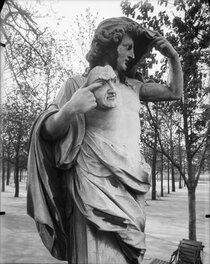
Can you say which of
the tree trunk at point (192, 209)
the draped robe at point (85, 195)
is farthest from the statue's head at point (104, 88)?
the tree trunk at point (192, 209)

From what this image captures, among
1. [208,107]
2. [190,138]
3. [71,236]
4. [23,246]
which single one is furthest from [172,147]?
[71,236]

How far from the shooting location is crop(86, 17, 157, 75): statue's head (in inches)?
57.9

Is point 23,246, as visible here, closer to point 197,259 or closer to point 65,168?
point 197,259

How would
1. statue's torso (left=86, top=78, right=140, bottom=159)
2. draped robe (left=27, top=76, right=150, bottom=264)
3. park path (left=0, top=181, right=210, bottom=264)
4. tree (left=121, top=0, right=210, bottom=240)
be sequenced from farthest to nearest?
park path (left=0, top=181, right=210, bottom=264), tree (left=121, top=0, right=210, bottom=240), statue's torso (left=86, top=78, right=140, bottom=159), draped robe (left=27, top=76, right=150, bottom=264)

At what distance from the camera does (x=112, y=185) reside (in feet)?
4.38

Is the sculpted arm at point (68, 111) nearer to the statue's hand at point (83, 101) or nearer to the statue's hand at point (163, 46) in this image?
the statue's hand at point (83, 101)

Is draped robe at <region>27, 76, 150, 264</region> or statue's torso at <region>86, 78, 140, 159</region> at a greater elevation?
statue's torso at <region>86, 78, 140, 159</region>

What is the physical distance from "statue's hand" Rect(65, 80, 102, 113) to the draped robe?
110 millimetres

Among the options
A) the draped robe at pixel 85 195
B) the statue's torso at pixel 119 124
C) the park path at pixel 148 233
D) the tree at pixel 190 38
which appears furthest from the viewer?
the park path at pixel 148 233

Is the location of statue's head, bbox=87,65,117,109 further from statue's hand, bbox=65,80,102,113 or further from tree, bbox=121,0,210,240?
tree, bbox=121,0,210,240

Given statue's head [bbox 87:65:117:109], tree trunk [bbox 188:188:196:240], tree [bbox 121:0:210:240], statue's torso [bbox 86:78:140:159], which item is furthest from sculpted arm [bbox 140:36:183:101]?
tree trunk [bbox 188:188:196:240]

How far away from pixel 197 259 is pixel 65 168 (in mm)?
4650

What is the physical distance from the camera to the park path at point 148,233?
5.92 m

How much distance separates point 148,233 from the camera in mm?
8195
